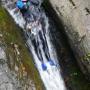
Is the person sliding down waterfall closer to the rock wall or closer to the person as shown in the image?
the person

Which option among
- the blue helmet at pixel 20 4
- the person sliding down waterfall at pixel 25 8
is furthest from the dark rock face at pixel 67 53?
the blue helmet at pixel 20 4

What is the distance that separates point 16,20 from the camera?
821cm

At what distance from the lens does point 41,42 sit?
8.16 m

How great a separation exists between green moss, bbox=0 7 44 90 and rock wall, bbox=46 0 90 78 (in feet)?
3.66

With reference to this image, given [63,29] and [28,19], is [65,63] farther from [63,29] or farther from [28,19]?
[28,19]

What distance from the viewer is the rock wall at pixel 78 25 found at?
752 centimetres

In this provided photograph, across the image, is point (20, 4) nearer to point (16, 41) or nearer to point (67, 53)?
point (16, 41)

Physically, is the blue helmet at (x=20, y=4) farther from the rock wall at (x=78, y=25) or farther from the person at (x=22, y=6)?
the rock wall at (x=78, y=25)

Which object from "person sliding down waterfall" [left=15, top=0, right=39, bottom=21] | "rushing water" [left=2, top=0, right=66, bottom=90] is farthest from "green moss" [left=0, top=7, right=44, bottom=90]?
"person sliding down waterfall" [left=15, top=0, right=39, bottom=21]

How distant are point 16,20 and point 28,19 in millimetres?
336

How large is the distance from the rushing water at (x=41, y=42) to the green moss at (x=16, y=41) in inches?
18.6

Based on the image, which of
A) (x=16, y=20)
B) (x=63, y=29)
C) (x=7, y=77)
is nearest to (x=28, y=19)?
(x=16, y=20)

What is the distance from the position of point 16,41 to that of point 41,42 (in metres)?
1.16

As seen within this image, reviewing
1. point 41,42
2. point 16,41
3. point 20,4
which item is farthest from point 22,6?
point 16,41
